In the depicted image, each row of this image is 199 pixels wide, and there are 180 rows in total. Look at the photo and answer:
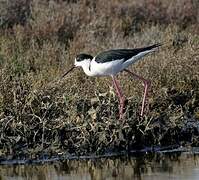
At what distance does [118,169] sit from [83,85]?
2.46 m

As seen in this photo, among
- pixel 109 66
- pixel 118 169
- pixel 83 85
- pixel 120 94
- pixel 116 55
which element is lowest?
pixel 118 169

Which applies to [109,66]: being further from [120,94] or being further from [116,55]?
[120,94]

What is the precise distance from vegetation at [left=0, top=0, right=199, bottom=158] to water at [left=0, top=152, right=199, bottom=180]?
0.31m

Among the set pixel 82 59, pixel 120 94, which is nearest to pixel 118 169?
pixel 120 94

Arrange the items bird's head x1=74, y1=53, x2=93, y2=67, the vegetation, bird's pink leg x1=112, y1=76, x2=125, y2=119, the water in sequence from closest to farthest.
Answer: the water
the vegetation
bird's pink leg x1=112, y1=76, x2=125, y2=119
bird's head x1=74, y1=53, x2=93, y2=67

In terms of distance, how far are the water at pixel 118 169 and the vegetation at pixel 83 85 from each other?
1.03ft

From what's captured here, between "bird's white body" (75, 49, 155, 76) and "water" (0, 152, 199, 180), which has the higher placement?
"bird's white body" (75, 49, 155, 76)

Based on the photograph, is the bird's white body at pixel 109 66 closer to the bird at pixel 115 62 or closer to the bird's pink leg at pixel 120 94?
the bird at pixel 115 62

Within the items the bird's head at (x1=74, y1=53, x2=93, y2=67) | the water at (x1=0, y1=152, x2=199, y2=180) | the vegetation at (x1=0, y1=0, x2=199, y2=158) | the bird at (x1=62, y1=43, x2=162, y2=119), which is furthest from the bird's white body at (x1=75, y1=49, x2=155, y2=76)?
the water at (x1=0, y1=152, x2=199, y2=180)

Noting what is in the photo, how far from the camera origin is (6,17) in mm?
17297

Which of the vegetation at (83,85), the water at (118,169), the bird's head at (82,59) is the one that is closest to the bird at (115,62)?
the bird's head at (82,59)

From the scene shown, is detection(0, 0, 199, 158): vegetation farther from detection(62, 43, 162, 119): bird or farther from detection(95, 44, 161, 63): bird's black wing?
detection(95, 44, 161, 63): bird's black wing

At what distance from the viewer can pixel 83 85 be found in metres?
12.2

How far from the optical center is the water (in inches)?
371
